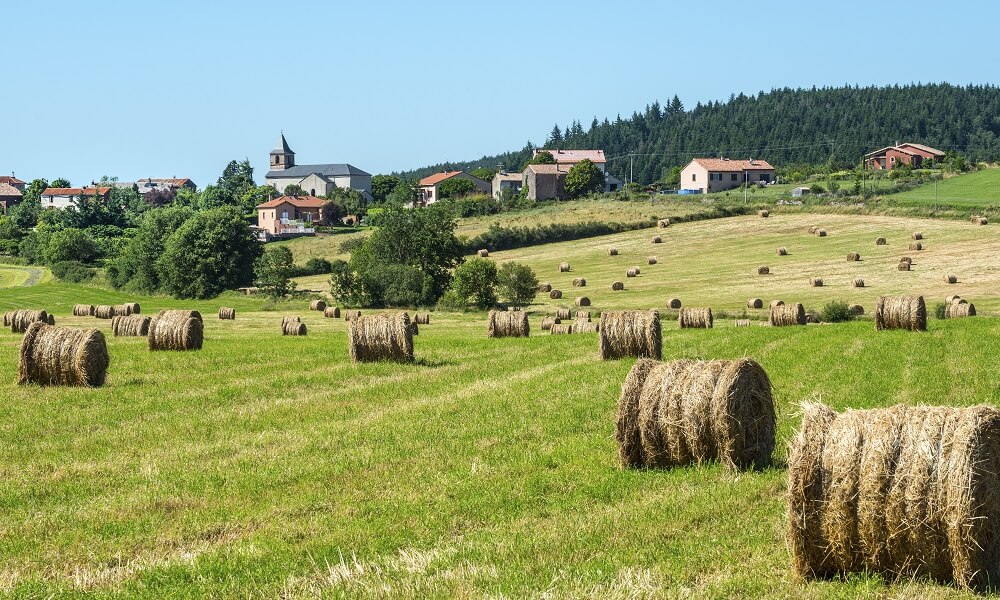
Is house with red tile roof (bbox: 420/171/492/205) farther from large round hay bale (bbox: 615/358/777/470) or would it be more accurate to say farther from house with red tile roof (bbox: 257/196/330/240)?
large round hay bale (bbox: 615/358/777/470)

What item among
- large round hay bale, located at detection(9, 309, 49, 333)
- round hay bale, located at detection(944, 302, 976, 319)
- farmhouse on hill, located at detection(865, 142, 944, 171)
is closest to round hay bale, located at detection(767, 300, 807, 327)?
round hay bale, located at detection(944, 302, 976, 319)

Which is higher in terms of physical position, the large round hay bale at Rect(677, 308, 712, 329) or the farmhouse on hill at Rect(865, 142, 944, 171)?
the farmhouse on hill at Rect(865, 142, 944, 171)

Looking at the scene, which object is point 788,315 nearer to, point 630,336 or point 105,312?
point 630,336

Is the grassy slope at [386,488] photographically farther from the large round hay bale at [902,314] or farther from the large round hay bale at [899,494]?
the large round hay bale at [902,314]

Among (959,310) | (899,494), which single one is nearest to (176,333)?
(899,494)

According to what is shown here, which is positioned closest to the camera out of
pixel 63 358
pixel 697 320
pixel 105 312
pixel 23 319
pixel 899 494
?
pixel 899 494

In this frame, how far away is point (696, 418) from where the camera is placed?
1354 cm

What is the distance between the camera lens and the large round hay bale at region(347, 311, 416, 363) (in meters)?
26.5

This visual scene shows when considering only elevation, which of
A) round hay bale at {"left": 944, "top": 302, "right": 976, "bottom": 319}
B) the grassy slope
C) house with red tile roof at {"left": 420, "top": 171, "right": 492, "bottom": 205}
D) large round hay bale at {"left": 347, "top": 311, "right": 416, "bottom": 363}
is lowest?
the grassy slope

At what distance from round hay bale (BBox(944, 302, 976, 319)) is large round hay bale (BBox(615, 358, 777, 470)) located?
100 feet

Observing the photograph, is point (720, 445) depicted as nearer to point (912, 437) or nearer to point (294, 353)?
point (912, 437)

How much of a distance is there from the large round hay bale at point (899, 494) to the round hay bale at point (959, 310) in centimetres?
3476

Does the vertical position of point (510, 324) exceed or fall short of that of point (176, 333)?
it falls short

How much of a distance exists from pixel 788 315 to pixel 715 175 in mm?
110378
